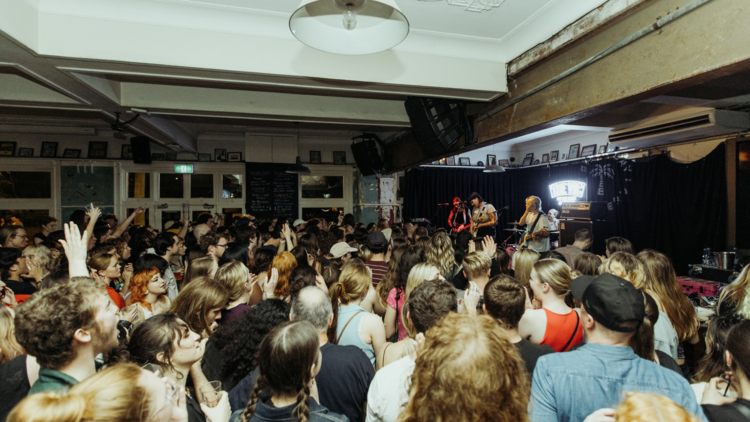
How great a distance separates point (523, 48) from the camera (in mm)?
3469

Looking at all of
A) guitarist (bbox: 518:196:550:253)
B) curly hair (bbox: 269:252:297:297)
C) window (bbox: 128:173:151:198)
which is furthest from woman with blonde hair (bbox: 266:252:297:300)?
window (bbox: 128:173:151:198)

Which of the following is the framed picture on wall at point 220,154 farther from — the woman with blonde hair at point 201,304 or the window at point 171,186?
the woman with blonde hair at point 201,304

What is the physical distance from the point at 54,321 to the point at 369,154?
6.64 meters

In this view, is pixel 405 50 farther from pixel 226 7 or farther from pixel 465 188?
pixel 465 188

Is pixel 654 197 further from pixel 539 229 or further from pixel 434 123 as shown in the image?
pixel 434 123

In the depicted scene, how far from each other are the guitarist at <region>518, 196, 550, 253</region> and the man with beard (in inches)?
223

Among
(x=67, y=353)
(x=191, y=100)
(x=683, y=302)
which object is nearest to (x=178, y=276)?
(x=191, y=100)

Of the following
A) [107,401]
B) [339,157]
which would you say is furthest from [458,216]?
[107,401]

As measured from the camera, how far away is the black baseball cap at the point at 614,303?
130 cm

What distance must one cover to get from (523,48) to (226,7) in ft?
8.36

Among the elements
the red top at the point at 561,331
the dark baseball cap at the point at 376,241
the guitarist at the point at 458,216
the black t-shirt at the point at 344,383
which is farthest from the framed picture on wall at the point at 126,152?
the red top at the point at 561,331

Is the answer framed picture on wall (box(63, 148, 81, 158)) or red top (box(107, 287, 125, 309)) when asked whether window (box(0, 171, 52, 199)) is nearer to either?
framed picture on wall (box(63, 148, 81, 158))

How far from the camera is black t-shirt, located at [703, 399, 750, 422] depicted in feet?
3.75

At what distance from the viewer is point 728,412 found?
1164mm
